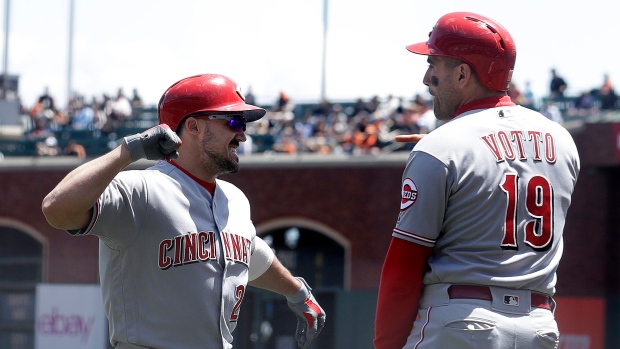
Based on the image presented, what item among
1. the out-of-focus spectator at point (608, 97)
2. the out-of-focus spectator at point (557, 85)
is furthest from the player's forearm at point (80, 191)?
the out-of-focus spectator at point (557, 85)

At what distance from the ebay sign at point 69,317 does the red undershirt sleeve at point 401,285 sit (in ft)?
36.7

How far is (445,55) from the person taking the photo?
3.30 m

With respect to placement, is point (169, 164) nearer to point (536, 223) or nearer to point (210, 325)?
point (210, 325)

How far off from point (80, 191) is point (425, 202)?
109 cm

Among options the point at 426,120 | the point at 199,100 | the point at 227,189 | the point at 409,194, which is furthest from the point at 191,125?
the point at 426,120

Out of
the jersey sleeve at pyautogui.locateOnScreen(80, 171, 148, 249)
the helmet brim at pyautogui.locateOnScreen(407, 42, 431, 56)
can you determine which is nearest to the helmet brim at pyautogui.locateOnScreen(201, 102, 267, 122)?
the jersey sleeve at pyautogui.locateOnScreen(80, 171, 148, 249)

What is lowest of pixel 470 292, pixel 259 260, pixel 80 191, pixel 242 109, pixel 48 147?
pixel 48 147

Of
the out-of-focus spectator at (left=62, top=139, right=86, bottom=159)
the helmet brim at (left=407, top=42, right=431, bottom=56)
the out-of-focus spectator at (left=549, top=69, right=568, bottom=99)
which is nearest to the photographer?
the helmet brim at (left=407, top=42, right=431, bottom=56)

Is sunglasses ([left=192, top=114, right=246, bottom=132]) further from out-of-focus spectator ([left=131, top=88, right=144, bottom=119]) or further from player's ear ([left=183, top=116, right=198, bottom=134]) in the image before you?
out-of-focus spectator ([left=131, top=88, right=144, bottom=119])

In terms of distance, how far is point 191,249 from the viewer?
11.9ft

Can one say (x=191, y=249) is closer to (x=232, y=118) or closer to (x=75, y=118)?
(x=232, y=118)

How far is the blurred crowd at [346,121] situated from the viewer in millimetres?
17344

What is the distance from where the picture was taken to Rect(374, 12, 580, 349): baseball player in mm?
3094

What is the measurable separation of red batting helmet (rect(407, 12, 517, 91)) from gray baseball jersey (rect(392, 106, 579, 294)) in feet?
0.62
